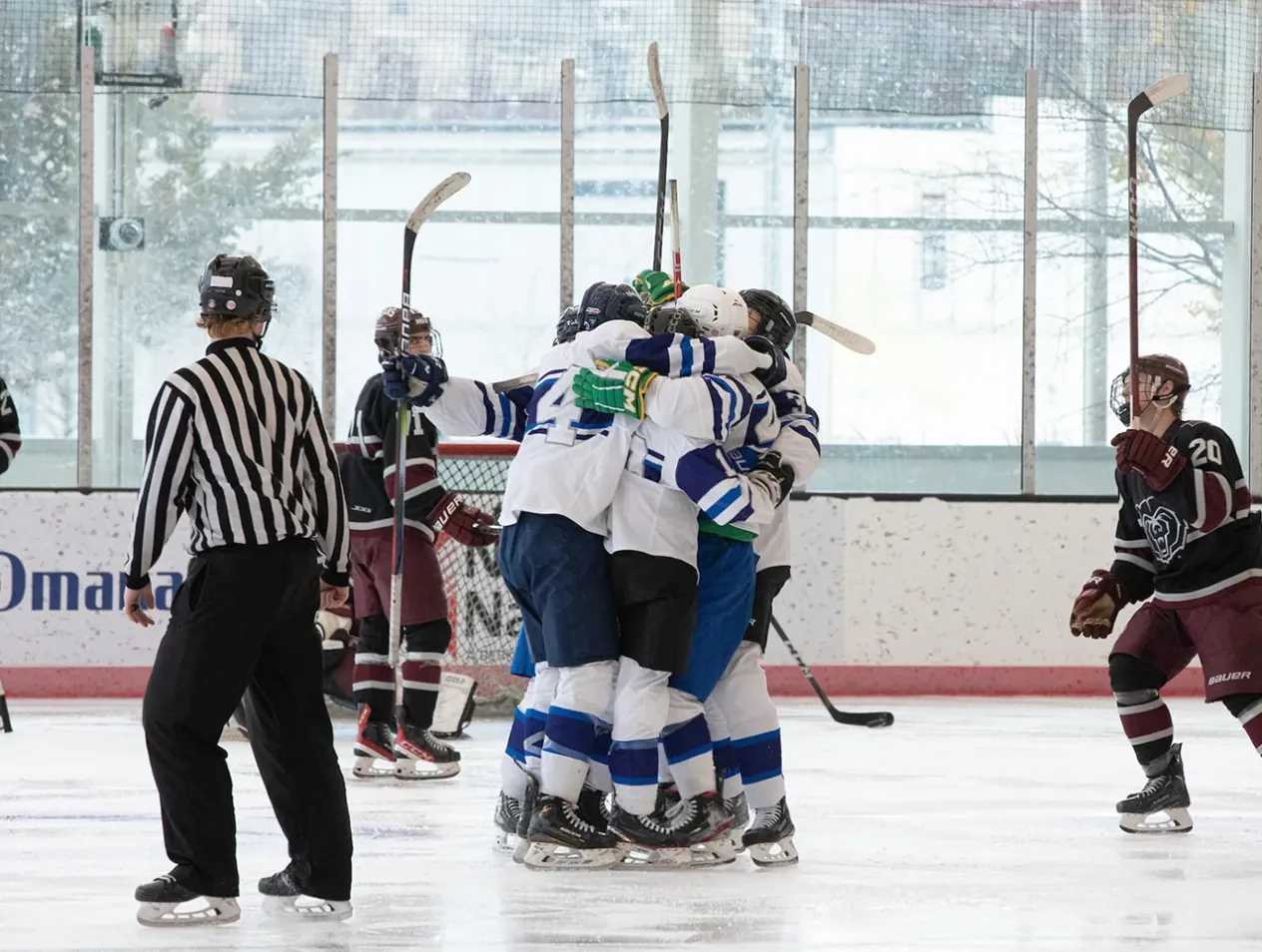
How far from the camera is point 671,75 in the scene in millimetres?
6734

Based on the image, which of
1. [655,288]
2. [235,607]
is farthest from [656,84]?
[235,607]

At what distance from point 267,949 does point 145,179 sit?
4.61 m

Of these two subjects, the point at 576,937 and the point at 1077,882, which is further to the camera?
the point at 1077,882

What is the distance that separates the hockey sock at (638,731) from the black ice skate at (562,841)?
0.29 ft

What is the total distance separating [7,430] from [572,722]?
211 cm

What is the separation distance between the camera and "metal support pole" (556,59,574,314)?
21.7 feet

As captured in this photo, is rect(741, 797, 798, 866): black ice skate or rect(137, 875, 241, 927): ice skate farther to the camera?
rect(741, 797, 798, 866): black ice skate

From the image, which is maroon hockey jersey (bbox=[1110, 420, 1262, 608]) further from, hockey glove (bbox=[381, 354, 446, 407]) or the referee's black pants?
the referee's black pants

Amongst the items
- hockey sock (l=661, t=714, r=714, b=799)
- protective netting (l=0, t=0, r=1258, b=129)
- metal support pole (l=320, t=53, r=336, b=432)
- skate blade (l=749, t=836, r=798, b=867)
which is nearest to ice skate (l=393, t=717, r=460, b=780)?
hockey sock (l=661, t=714, r=714, b=799)

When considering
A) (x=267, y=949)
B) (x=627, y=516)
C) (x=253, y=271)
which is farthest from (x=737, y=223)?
(x=267, y=949)

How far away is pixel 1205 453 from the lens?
3.62 meters

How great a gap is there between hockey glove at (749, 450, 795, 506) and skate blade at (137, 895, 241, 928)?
120 cm

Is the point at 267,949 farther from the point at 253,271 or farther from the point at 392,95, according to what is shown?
the point at 392,95

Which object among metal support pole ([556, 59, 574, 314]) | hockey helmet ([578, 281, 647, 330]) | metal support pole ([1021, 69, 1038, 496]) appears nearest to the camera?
hockey helmet ([578, 281, 647, 330])
